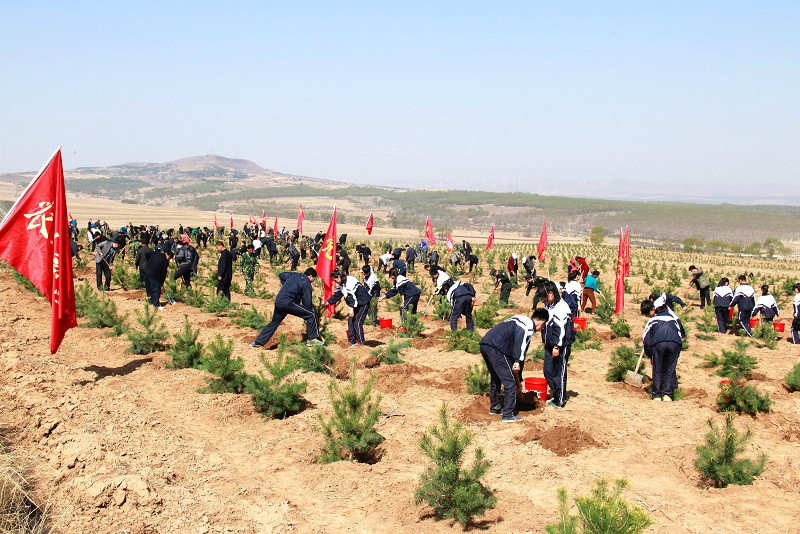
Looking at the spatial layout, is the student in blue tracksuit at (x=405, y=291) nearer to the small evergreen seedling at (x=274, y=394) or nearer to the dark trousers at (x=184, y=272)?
the small evergreen seedling at (x=274, y=394)

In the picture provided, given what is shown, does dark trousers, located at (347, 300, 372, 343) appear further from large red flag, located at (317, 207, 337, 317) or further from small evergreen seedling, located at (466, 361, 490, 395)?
small evergreen seedling, located at (466, 361, 490, 395)

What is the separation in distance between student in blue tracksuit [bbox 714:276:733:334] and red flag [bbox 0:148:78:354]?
1307 centimetres

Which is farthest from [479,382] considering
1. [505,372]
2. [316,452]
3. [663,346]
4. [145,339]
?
[145,339]

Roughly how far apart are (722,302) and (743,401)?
7.28 meters

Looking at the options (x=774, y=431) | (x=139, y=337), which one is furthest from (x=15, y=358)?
(x=774, y=431)

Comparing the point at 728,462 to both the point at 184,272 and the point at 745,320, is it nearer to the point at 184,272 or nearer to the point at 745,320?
the point at 745,320

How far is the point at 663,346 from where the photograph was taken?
776 centimetres

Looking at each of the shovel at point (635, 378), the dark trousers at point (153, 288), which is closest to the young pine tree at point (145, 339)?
the dark trousers at point (153, 288)

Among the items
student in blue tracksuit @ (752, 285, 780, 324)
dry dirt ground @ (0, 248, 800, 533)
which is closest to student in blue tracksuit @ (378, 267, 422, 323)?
dry dirt ground @ (0, 248, 800, 533)

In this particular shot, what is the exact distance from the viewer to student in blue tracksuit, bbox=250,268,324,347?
32.2ft

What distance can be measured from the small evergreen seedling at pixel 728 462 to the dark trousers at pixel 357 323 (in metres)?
6.11

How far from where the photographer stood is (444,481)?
462 centimetres

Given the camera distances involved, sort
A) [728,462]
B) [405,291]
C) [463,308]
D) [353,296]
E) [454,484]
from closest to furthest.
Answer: [454,484]
[728,462]
[353,296]
[463,308]
[405,291]

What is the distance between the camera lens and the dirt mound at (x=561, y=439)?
20.3 feet
